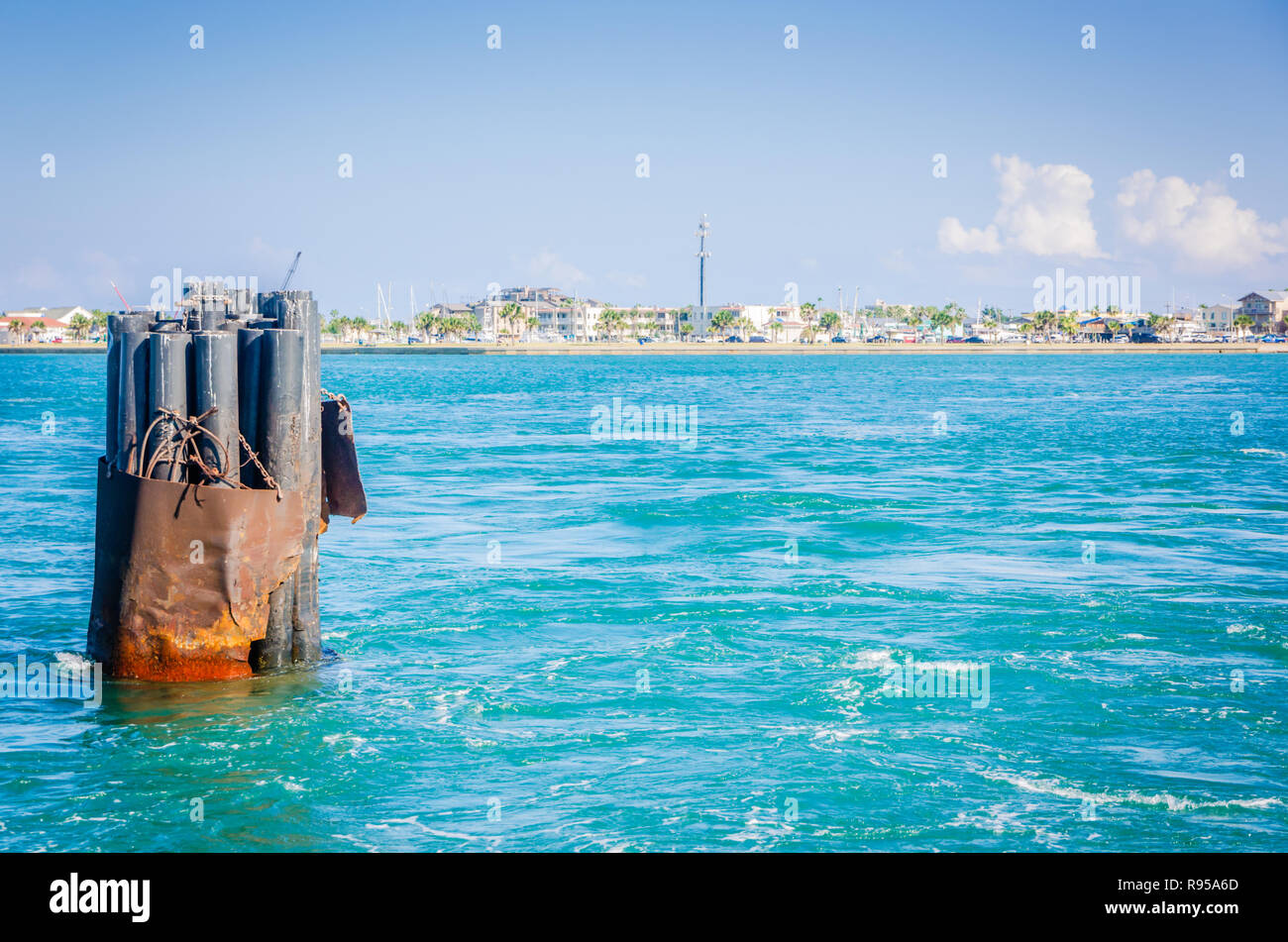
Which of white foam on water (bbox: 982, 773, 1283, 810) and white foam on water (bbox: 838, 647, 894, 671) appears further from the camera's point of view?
white foam on water (bbox: 838, 647, 894, 671)

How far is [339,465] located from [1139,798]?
8.79 meters

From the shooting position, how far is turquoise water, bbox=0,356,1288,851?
397 inches

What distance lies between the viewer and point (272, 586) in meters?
12.0

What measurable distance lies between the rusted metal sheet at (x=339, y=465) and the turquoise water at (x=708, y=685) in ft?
6.51

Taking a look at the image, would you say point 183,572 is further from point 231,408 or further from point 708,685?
point 708,685

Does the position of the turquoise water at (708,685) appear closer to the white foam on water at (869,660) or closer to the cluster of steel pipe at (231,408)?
the white foam on water at (869,660)

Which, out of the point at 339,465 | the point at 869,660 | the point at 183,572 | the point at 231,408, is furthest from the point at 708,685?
the point at 231,408

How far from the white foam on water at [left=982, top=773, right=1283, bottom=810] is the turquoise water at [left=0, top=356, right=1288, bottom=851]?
3cm

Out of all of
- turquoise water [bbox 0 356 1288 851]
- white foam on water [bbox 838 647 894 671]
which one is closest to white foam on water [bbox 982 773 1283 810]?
turquoise water [bbox 0 356 1288 851]

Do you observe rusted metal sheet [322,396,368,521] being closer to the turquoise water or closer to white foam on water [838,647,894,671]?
the turquoise water
